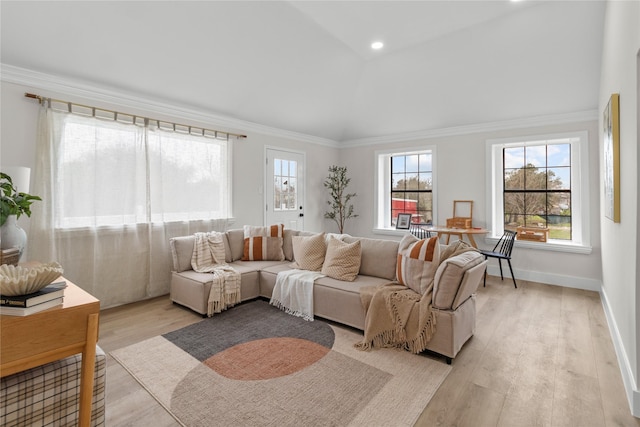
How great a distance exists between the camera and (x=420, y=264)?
2.73 metres

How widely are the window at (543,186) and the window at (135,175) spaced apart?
428 cm

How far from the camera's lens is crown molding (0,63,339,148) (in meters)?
3.02

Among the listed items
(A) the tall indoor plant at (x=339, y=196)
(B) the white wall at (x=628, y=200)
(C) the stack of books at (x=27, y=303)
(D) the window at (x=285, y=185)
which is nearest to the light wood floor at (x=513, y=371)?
(B) the white wall at (x=628, y=200)

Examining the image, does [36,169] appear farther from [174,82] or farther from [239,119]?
[239,119]

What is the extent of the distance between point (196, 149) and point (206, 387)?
318 centimetres

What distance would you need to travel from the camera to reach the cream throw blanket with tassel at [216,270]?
3309mm

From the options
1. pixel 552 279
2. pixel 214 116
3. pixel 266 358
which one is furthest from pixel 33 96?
pixel 552 279

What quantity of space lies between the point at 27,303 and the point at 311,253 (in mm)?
2693

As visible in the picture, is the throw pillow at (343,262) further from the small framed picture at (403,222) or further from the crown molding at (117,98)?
the small framed picture at (403,222)

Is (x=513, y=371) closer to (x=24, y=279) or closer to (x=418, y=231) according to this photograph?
(x=24, y=279)

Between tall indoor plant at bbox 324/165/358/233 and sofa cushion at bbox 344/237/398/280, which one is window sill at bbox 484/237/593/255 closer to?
sofa cushion at bbox 344/237/398/280

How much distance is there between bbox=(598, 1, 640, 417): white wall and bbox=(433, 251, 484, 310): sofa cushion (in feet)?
3.11

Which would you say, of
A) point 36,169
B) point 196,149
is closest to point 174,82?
point 196,149

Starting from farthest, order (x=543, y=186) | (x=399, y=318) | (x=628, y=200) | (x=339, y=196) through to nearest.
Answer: (x=339, y=196) → (x=543, y=186) → (x=399, y=318) → (x=628, y=200)
